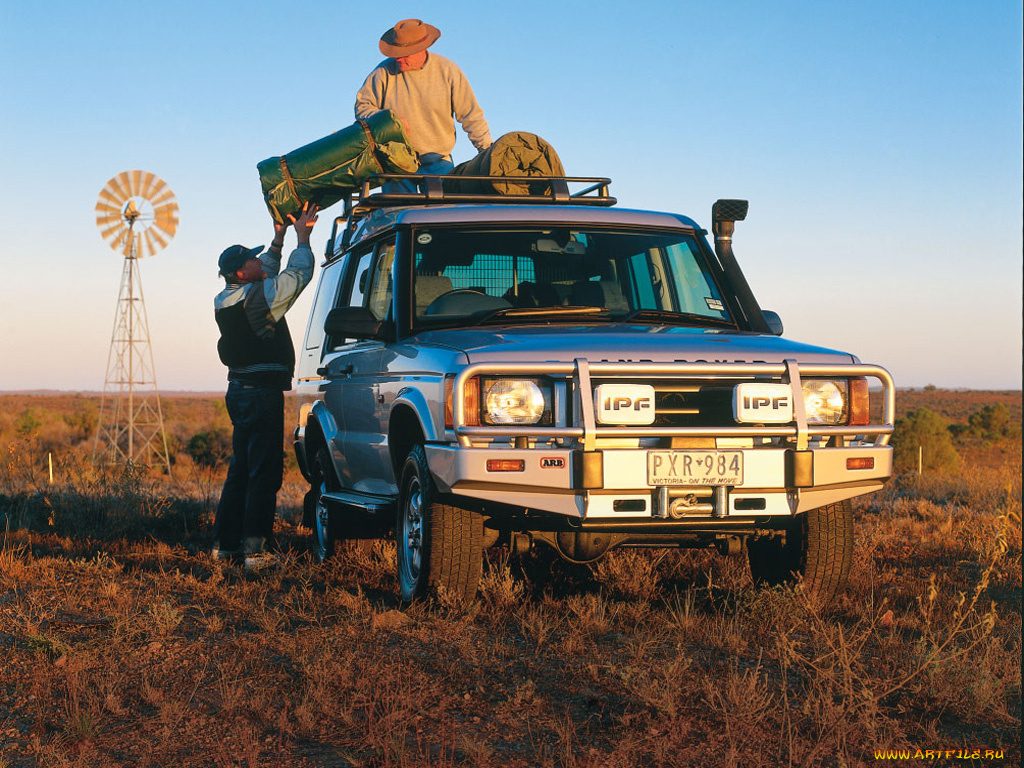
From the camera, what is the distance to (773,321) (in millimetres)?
6789

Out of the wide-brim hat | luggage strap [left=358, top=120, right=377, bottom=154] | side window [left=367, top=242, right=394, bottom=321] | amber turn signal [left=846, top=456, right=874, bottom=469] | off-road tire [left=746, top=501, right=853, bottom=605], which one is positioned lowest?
off-road tire [left=746, top=501, right=853, bottom=605]

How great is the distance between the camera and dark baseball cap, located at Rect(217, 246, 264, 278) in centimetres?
805

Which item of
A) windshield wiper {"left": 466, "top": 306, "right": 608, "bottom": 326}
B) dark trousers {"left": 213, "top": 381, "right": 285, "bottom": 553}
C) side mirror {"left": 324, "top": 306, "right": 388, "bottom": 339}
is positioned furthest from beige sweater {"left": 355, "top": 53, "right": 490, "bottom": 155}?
windshield wiper {"left": 466, "top": 306, "right": 608, "bottom": 326}

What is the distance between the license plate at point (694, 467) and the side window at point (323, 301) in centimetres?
362

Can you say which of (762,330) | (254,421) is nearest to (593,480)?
(762,330)

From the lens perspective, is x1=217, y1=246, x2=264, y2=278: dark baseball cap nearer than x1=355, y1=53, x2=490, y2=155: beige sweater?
Yes

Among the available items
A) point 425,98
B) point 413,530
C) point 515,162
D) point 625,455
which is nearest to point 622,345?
point 625,455

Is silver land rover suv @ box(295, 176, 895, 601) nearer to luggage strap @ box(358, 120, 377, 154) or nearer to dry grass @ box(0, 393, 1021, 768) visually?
dry grass @ box(0, 393, 1021, 768)

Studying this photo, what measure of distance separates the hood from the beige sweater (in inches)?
144

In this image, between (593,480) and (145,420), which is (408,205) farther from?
(145,420)

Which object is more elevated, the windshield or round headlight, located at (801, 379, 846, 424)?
the windshield

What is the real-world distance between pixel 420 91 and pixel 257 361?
2.72 meters

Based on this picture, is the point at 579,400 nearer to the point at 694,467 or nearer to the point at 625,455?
the point at 625,455

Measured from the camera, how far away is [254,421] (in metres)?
8.07
